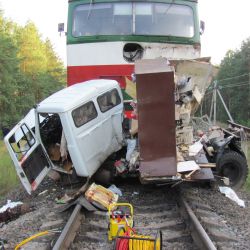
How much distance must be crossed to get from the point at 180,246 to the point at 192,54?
272 inches

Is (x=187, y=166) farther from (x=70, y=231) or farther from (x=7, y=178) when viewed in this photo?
(x=7, y=178)

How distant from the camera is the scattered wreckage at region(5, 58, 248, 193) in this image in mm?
7180

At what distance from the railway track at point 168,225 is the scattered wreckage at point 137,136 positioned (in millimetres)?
450

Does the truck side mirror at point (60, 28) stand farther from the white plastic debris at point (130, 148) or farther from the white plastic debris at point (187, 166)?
the white plastic debris at point (187, 166)

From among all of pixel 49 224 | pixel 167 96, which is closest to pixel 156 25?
pixel 167 96

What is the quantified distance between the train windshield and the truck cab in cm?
184

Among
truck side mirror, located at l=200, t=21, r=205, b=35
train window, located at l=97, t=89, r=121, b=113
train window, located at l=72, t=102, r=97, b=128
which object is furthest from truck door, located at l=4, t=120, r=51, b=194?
truck side mirror, located at l=200, t=21, r=205, b=35

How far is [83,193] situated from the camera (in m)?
8.05

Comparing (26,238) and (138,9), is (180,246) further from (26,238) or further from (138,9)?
(138,9)

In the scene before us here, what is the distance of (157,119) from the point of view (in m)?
7.17

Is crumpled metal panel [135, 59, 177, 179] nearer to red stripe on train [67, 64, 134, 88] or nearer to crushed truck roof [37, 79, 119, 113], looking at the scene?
crushed truck roof [37, 79, 119, 113]

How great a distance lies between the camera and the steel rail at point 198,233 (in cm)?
497

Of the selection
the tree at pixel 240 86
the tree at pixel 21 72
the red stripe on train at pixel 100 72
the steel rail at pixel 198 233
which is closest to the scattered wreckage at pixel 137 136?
the red stripe on train at pixel 100 72

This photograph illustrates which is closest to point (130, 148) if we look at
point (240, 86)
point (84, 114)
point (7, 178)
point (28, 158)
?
point (84, 114)
